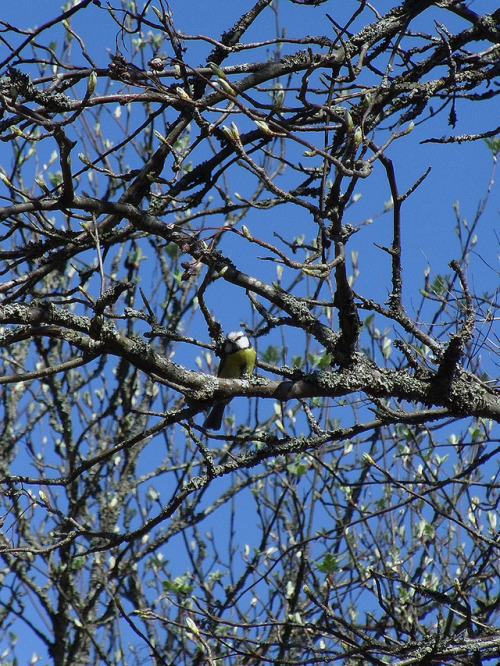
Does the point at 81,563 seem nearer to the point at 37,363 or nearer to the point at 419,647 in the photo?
the point at 37,363

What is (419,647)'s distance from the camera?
3242mm

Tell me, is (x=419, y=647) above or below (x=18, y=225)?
below

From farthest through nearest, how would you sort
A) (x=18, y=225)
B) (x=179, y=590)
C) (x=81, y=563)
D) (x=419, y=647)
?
(x=81, y=563), (x=179, y=590), (x=18, y=225), (x=419, y=647)

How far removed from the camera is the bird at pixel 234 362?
638 cm

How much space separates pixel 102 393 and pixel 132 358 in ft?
18.4

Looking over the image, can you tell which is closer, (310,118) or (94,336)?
(94,336)

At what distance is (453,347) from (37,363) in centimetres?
580

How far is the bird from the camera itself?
Answer: 6.38m

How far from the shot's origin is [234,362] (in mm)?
6430

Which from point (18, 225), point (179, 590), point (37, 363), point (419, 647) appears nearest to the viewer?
point (419, 647)

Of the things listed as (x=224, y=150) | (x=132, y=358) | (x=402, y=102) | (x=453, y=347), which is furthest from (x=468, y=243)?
(x=132, y=358)

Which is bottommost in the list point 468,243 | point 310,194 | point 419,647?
point 419,647

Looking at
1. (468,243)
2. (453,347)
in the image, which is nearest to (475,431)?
(468,243)

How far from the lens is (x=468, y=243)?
19.4 ft
